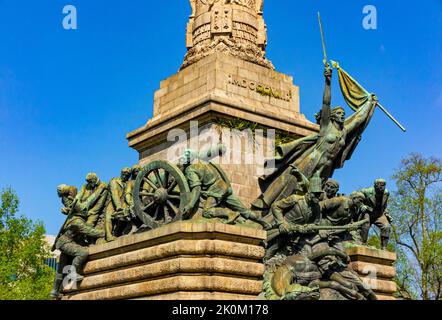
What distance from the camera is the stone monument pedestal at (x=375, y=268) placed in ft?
50.3

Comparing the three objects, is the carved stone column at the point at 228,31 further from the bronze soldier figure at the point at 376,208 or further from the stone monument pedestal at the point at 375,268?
the stone monument pedestal at the point at 375,268

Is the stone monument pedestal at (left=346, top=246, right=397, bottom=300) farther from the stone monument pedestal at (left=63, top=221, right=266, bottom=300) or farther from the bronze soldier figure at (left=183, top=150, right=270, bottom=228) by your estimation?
the stone monument pedestal at (left=63, top=221, right=266, bottom=300)

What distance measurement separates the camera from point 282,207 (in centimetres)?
1495

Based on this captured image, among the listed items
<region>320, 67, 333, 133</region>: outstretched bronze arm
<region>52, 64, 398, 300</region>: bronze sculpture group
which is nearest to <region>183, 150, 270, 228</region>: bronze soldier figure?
<region>52, 64, 398, 300</region>: bronze sculpture group

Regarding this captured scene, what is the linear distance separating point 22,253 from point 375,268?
74.5 ft

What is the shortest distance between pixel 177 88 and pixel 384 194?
6258 millimetres

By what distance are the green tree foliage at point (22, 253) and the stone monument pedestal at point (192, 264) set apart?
1958 centimetres

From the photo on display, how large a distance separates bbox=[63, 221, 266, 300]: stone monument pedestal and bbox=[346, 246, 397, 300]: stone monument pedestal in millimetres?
2580

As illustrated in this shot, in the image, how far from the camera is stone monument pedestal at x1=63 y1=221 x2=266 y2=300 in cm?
1294

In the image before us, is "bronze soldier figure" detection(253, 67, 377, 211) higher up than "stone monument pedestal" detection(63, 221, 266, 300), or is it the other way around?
"bronze soldier figure" detection(253, 67, 377, 211)

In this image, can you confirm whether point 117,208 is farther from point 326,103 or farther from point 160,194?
point 326,103
